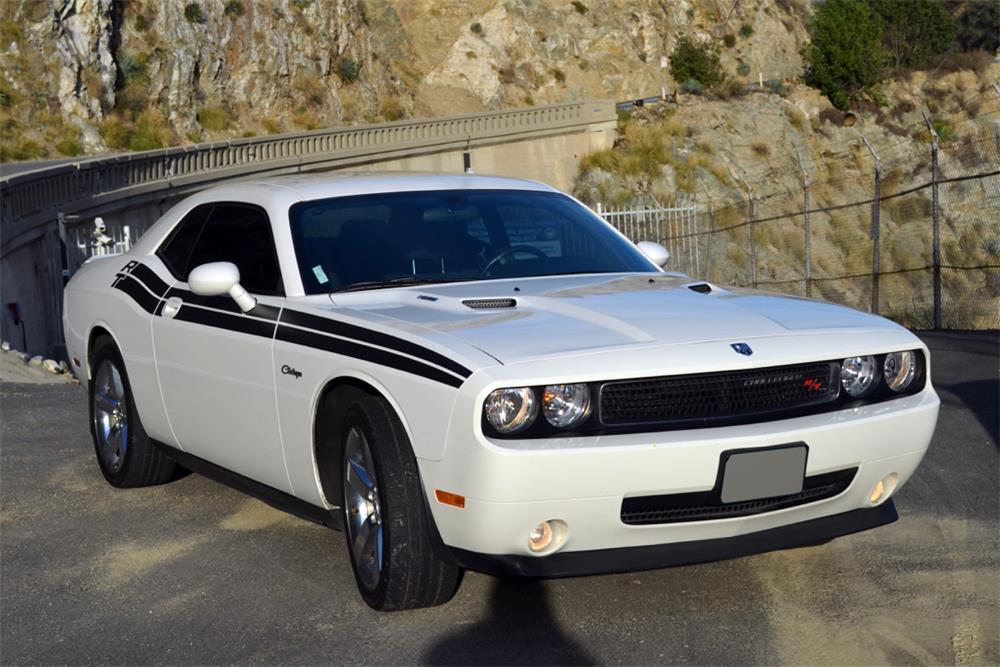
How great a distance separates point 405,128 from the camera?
4550cm

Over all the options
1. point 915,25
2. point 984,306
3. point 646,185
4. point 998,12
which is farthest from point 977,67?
point 984,306

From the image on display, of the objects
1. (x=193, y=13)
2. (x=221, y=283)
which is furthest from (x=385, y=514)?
(x=193, y=13)

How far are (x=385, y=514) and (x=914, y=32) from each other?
78.3 meters

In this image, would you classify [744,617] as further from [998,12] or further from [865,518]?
[998,12]

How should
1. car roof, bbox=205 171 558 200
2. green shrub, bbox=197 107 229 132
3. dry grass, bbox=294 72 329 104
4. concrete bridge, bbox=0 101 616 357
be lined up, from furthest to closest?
1. dry grass, bbox=294 72 329 104
2. green shrub, bbox=197 107 229 132
3. concrete bridge, bbox=0 101 616 357
4. car roof, bbox=205 171 558 200

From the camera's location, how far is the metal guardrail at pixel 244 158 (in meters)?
21.5

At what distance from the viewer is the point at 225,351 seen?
18.7ft

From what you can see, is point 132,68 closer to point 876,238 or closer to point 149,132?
point 149,132

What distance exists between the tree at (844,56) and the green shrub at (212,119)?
30704 millimetres

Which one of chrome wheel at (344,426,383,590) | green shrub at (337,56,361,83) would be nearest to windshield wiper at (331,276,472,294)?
chrome wheel at (344,426,383,590)

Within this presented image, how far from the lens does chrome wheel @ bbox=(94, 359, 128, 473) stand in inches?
274

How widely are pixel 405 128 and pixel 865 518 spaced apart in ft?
136

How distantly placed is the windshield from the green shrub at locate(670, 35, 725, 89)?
63253 mm

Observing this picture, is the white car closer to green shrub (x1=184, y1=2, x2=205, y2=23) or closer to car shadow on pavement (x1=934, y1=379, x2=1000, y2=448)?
car shadow on pavement (x1=934, y1=379, x2=1000, y2=448)
